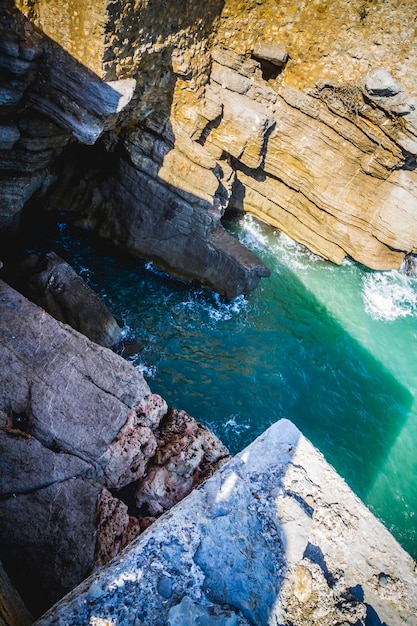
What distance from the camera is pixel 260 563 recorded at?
296 centimetres

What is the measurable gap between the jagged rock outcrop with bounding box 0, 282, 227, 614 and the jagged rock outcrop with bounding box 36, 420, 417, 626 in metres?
2.39

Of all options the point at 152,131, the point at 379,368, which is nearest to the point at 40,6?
the point at 152,131

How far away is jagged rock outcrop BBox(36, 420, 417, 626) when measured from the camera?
263 cm

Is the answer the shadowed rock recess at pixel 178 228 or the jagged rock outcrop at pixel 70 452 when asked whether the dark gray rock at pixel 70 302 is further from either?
the jagged rock outcrop at pixel 70 452

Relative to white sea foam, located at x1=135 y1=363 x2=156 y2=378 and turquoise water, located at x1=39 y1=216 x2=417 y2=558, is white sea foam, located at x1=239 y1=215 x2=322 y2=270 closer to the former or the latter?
turquoise water, located at x1=39 y1=216 x2=417 y2=558

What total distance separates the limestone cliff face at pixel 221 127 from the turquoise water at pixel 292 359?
1262mm

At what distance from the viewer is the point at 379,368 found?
12.1 metres

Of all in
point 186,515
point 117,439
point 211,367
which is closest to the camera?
point 186,515

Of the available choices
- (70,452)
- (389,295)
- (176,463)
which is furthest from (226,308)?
(70,452)

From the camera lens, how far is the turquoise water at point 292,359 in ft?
31.2

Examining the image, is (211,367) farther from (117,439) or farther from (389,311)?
(389,311)

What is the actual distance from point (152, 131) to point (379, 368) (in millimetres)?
10217

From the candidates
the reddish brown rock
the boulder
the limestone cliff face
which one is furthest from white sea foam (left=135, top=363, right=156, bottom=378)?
the limestone cliff face

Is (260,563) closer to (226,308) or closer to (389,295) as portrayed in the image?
(226,308)
